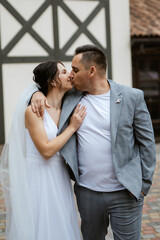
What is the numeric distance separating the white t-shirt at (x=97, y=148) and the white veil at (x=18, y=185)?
0.50 meters

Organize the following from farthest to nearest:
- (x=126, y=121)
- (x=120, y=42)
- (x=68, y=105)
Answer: (x=120, y=42) < (x=68, y=105) < (x=126, y=121)

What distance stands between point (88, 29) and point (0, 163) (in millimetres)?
7154

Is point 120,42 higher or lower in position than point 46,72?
higher

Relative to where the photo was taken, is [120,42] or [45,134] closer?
[45,134]

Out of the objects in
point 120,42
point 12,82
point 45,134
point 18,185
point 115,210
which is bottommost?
point 115,210

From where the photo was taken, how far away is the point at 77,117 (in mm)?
2418

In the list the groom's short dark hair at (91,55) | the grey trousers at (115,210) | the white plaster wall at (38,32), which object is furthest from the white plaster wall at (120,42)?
the grey trousers at (115,210)

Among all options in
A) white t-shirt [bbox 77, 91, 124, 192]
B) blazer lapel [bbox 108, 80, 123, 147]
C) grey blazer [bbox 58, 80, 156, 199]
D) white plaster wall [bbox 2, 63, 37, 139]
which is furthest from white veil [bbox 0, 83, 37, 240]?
white plaster wall [bbox 2, 63, 37, 139]

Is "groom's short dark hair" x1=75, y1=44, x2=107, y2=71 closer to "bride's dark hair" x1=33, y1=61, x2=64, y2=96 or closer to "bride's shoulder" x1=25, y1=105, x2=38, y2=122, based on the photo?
"bride's dark hair" x1=33, y1=61, x2=64, y2=96

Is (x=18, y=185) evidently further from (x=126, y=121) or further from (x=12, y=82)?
(x=12, y=82)

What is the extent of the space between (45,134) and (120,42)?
25.7ft

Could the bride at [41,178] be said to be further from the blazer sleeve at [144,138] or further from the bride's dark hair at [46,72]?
the blazer sleeve at [144,138]

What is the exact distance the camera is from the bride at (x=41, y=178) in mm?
2584

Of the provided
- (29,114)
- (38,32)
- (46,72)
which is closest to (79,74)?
(46,72)
